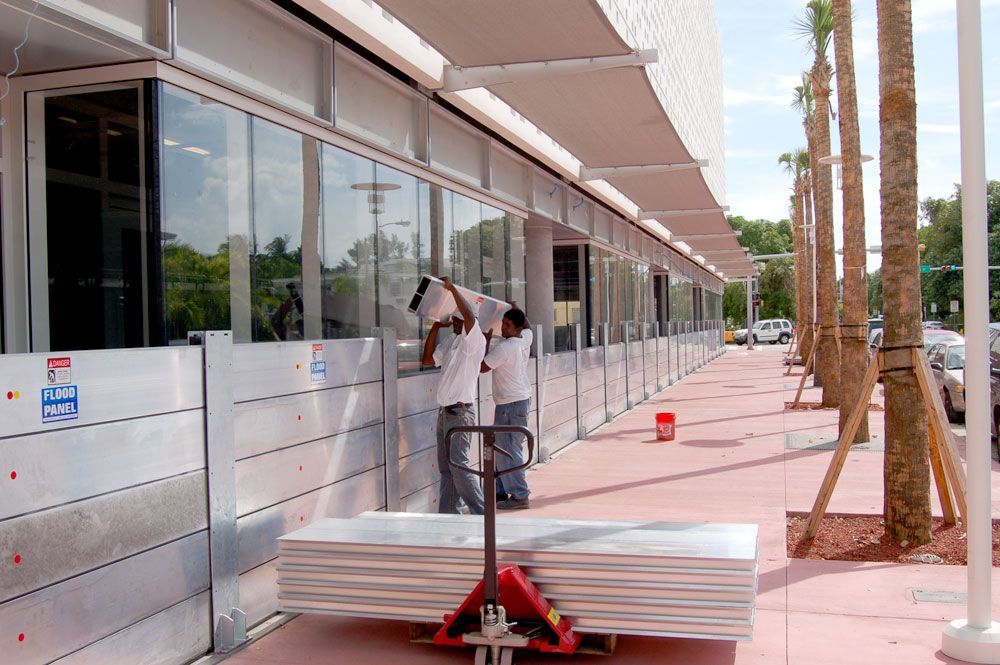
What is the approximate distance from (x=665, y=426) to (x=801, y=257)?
33.2 metres

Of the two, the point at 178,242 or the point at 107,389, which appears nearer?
the point at 107,389

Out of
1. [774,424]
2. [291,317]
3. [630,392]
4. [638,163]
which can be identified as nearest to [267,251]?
[291,317]

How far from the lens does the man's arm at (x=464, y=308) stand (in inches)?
315

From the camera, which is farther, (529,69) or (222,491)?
(529,69)

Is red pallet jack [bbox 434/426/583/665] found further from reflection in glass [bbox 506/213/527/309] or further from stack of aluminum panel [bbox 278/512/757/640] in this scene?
reflection in glass [bbox 506/213/527/309]

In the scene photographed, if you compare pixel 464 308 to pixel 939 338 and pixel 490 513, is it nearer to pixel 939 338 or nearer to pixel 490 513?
pixel 490 513

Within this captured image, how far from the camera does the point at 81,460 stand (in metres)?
4.48

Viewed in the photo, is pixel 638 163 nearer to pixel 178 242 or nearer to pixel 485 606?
pixel 178 242

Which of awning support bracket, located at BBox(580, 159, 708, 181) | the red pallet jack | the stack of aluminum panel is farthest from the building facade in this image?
awning support bracket, located at BBox(580, 159, 708, 181)

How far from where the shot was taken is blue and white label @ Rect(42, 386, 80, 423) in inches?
169

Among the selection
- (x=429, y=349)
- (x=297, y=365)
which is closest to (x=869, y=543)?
(x=429, y=349)

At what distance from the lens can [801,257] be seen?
45531 millimetres

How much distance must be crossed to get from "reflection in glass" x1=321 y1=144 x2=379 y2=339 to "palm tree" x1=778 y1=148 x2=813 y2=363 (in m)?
24.0

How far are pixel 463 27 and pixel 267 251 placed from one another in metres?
2.38
